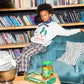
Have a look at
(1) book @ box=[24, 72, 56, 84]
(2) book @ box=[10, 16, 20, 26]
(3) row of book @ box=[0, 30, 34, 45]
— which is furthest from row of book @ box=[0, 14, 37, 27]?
(1) book @ box=[24, 72, 56, 84]

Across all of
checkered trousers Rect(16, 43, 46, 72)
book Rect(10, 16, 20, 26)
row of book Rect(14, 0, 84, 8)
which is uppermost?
row of book Rect(14, 0, 84, 8)

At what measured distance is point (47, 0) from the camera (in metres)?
3.10

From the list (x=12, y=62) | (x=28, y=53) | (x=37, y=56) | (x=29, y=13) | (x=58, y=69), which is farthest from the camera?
(x=29, y=13)

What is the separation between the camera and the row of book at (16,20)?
3.18 m

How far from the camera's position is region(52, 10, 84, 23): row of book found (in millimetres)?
3138

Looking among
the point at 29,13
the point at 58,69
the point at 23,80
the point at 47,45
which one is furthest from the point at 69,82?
the point at 29,13

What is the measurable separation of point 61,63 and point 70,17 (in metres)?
1.18

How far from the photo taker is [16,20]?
10.5 ft

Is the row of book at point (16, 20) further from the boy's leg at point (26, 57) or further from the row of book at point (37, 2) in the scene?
the boy's leg at point (26, 57)

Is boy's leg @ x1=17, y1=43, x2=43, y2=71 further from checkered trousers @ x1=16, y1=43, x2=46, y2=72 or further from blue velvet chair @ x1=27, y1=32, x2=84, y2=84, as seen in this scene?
blue velvet chair @ x1=27, y1=32, x2=84, y2=84

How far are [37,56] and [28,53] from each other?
22 cm

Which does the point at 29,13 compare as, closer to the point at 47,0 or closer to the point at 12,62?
the point at 47,0

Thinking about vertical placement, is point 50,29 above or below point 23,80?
above

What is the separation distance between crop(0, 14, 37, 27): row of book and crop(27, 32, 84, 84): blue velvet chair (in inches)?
29.0
